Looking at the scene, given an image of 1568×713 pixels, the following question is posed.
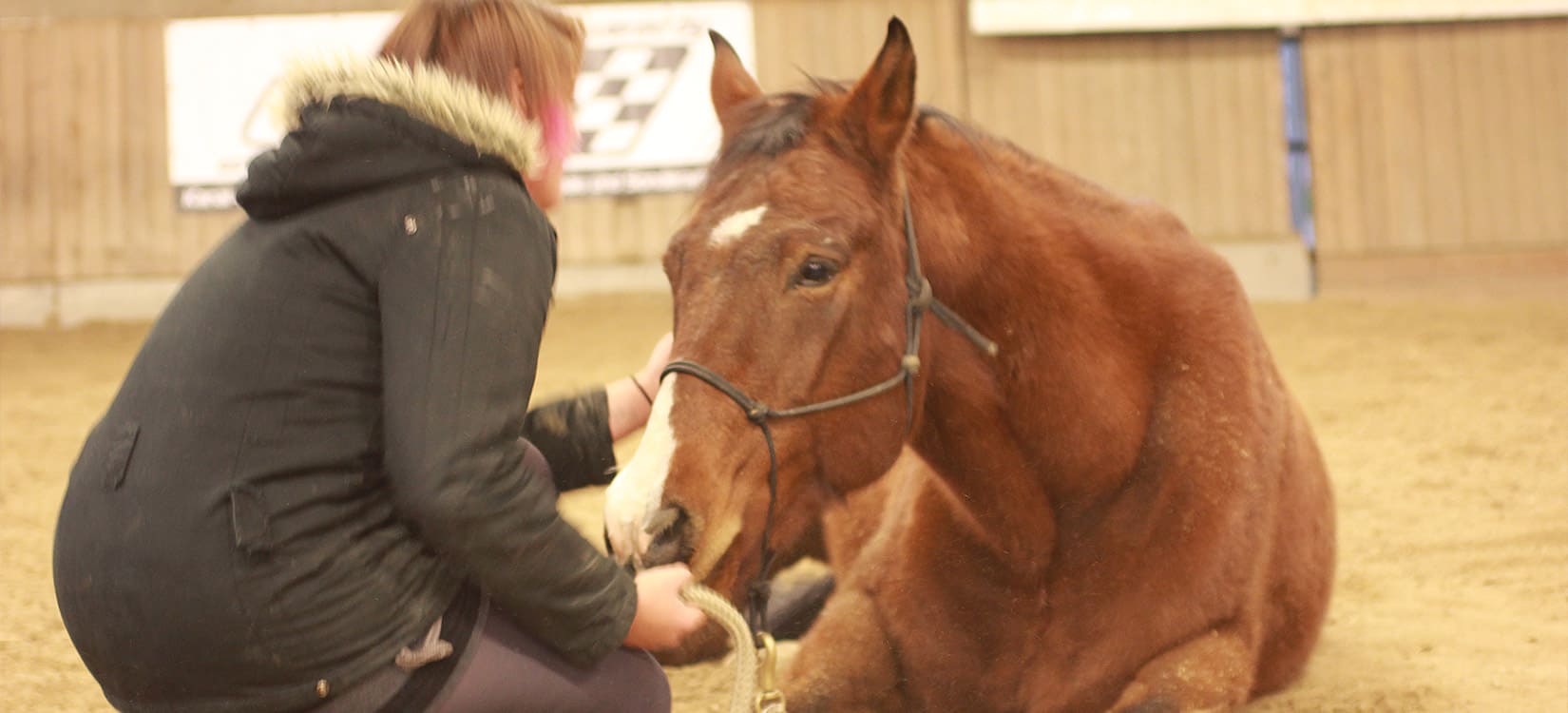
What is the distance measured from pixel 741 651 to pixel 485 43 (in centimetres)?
79

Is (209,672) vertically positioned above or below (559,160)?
below

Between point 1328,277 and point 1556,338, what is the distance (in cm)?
231

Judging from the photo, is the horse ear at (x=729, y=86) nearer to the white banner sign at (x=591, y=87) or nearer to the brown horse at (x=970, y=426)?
the brown horse at (x=970, y=426)

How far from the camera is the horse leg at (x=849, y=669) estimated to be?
231cm

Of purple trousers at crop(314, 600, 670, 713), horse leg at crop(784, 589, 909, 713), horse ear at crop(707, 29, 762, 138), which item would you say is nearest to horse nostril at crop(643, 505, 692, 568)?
purple trousers at crop(314, 600, 670, 713)

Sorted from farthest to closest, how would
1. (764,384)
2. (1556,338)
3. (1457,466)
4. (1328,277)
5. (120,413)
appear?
(1328,277) → (1556,338) → (1457,466) → (764,384) → (120,413)

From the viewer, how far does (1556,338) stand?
6.75 meters

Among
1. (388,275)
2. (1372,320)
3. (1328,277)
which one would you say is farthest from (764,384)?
(1328,277)

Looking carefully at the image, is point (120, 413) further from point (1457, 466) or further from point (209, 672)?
point (1457, 466)

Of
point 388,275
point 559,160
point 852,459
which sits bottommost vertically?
point 852,459

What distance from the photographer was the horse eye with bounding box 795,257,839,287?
1692mm

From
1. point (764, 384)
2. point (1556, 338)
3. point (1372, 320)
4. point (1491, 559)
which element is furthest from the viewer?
point (1372, 320)

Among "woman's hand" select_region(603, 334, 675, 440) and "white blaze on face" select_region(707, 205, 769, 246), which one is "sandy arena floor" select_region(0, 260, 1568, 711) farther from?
"white blaze on face" select_region(707, 205, 769, 246)

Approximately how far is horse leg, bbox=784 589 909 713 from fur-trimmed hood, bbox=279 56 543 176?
1.24 meters
